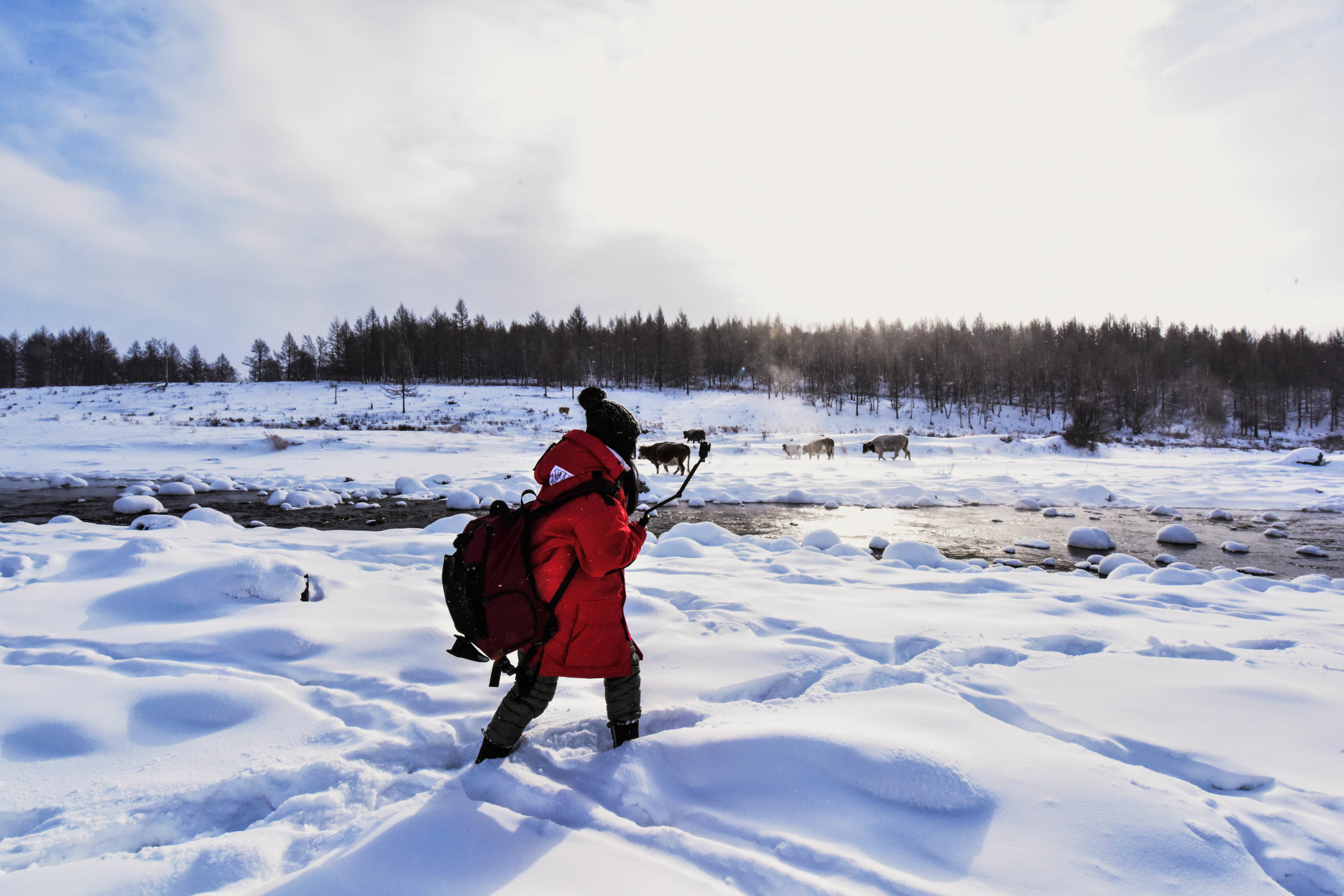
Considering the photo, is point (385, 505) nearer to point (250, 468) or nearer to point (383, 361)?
point (250, 468)

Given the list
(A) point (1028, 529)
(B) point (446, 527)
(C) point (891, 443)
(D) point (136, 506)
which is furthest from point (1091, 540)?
(D) point (136, 506)

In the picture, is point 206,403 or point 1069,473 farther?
point 206,403

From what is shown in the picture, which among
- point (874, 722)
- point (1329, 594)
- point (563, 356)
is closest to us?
point (874, 722)

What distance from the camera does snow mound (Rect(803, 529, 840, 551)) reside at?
723cm

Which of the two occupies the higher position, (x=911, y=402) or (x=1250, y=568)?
(x=911, y=402)

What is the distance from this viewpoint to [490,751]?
7.43ft

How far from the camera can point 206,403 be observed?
139ft

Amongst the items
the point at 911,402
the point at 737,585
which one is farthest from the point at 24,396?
the point at 911,402

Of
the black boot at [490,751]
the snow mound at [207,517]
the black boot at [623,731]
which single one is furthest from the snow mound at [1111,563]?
the snow mound at [207,517]

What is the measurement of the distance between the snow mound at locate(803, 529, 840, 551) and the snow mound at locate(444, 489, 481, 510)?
22.2 ft

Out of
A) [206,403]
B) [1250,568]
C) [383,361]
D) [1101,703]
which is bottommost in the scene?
[1250,568]

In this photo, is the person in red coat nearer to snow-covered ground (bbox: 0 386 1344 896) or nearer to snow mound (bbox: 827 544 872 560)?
snow-covered ground (bbox: 0 386 1344 896)

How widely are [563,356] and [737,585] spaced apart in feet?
203

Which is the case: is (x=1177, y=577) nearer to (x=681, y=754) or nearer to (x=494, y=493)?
(x=681, y=754)
